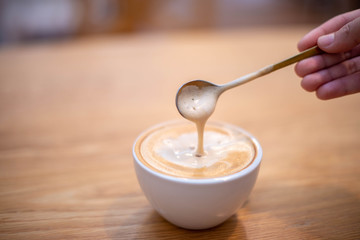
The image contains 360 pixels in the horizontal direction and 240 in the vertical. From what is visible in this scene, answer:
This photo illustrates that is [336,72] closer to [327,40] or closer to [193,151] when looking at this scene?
[327,40]

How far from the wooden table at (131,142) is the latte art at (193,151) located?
0.20 meters

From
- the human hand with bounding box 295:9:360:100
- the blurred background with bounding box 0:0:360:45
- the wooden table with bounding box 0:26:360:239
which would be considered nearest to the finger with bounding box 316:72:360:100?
the human hand with bounding box 295:9:360:100

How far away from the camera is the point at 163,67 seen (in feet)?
7.20

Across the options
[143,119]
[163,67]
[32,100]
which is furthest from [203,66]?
[32,100]

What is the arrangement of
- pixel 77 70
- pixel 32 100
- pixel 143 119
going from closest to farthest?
pixel 143 119
pixel 32 100
pixel 77 70

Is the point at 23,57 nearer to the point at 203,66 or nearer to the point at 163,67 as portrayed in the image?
the point at 163,67

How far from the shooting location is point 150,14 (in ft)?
16.7

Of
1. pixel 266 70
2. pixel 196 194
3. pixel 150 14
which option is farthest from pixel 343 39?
pixel 150 14

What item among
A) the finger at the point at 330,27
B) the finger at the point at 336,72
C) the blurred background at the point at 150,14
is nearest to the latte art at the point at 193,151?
the finger at the point at 336,72

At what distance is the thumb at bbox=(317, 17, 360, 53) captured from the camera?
3.03 feet

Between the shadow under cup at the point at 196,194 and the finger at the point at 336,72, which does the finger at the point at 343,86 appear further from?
the shadow under cup at the point at 196,194

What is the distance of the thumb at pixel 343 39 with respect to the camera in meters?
0.92

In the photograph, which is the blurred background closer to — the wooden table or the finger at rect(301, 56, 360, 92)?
the wooden table

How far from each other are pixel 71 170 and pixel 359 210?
102cm
